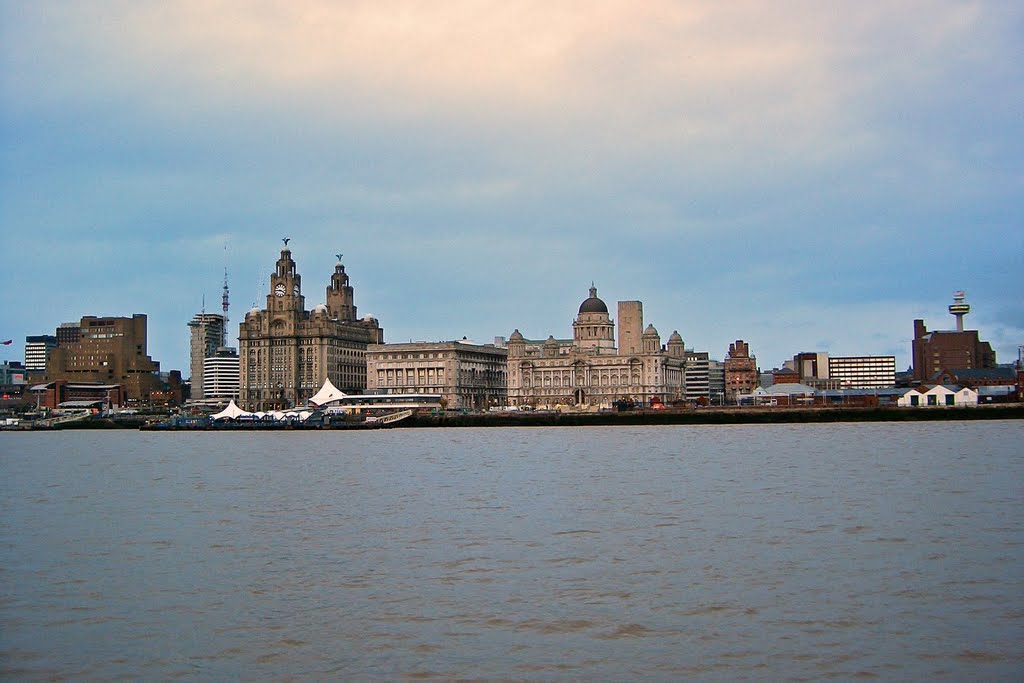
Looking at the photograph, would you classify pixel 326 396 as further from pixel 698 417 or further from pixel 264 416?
pixel 698 417

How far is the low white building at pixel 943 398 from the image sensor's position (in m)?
171

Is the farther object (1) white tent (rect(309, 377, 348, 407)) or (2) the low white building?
(1) white tent (rect(309, 377, 348, 407))

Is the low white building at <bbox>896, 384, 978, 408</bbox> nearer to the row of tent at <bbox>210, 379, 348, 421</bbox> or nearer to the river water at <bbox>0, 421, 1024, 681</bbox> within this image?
the row of tent at <bbox>210, 379, 348, 421</bbox>

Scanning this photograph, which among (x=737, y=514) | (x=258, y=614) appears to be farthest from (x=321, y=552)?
(x=737, y=514)

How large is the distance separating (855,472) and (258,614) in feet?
133

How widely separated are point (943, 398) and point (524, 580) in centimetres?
15819

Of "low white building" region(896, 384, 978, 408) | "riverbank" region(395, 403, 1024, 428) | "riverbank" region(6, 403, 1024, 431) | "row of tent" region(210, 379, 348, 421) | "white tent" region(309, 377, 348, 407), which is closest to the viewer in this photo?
"riverbank" region(395, 403, 1024, 428)

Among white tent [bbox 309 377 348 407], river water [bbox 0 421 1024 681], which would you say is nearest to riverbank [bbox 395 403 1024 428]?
white tent [bbox 309 377 348 407]

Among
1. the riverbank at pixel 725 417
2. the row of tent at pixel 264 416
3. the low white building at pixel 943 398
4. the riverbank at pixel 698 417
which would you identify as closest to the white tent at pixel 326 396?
the row of tent at pixel 264 416

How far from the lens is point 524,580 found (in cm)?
2820

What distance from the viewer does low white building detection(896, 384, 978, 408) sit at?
171 meters

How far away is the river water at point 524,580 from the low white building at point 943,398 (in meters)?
124

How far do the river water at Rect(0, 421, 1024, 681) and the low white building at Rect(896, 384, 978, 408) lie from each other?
124 m

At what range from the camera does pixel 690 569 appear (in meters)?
29.2
